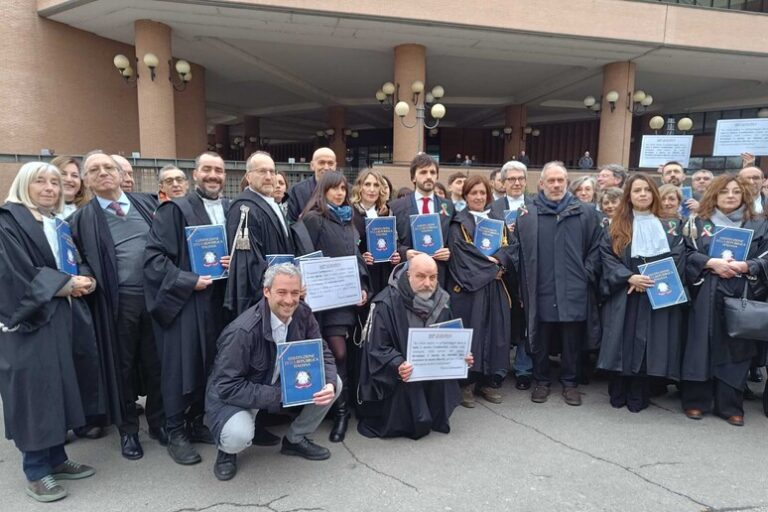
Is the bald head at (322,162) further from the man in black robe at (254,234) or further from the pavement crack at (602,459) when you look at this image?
the pavement crack at (602,459)

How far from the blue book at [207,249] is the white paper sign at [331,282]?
2.03 feet

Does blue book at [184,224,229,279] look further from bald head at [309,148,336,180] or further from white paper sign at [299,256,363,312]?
bald head at [309,148,336,180]

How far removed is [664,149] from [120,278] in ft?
27.5

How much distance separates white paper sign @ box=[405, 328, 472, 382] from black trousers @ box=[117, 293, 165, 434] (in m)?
1.98

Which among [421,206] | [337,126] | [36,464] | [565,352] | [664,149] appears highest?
[337,126]

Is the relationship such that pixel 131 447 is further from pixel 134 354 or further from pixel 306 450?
pixel 306 450

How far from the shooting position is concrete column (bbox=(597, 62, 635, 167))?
16.2 m

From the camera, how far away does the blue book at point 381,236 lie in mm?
4281

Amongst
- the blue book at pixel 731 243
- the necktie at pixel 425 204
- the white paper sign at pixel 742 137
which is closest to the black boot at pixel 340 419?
the necktie at pixel 425 204

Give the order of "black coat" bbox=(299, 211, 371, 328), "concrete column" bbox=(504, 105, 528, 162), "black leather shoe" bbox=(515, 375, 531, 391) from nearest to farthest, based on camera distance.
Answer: "black coat" bbox=(299, 211, 371, 328)
"black leather shoe" bbox=(515, 375, 531, 391)
"concrete column" bbox=(504, 105, 528, 162)

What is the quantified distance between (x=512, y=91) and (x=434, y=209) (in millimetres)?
19555

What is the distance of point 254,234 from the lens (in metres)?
3.69

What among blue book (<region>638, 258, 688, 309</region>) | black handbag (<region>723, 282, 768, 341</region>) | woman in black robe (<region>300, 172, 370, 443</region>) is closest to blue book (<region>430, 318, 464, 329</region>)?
woman in black robe (<region>300, 172, 370, 443</region>)

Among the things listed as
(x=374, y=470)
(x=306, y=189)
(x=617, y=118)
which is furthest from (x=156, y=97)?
(x=617, y=118)
